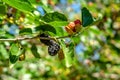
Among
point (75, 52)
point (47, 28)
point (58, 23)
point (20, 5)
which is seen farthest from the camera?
point (75, 52)

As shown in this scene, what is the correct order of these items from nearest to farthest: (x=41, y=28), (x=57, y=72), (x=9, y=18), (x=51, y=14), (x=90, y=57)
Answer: (x=51, y=14), (x=41, y=28), (x=9, y=18), (x=57, y=72), (x=90, y=57)

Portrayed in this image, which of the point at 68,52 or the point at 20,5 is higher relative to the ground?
the point at 20,5

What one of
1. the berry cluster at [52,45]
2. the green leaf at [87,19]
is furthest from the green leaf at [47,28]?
the green leaf at [87,19]

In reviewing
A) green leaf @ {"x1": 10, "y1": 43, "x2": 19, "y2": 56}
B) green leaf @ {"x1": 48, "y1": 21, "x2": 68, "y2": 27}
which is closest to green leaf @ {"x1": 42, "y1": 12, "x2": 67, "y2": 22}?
green leaf @ {"x1": 48, "y1": 21, "x2": 68, "y2": 27}

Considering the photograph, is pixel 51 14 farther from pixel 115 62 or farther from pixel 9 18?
pixel 115 62

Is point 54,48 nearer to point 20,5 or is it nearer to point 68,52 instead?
point 68,52

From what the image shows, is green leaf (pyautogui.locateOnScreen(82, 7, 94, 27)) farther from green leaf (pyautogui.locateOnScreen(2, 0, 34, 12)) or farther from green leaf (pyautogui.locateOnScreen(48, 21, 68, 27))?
green leaf (pyautogui.locateOnScreen(2, 0, 34, 12))

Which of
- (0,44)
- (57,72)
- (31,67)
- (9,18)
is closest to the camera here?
(9,18)

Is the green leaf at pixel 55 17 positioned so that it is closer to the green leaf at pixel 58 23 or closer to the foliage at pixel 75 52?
the green leaf at pixel 58 23

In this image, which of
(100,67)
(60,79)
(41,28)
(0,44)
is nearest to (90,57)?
(100,67)

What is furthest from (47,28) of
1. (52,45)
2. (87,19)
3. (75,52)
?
(75,52)

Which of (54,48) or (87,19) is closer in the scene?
(87,19)
